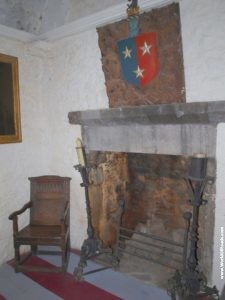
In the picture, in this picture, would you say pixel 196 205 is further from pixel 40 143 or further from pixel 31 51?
pixel 31 51

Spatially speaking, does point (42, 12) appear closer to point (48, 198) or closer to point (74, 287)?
point (48, 198)

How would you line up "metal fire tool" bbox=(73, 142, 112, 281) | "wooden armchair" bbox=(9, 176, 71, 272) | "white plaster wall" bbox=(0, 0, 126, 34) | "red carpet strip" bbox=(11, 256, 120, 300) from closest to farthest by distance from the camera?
1. "red carpet strip" bbox=(11, 256, 120, 300)
2. "metal fire tool" bbox=(73, 142, 112, 281)
3. "white plaster wall" bbox=(0, 0, 126, 34)
4. "wooden armchair" bbox=(9, 176, 71, 272)

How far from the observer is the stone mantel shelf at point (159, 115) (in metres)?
1.83

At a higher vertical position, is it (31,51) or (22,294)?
(31,51)

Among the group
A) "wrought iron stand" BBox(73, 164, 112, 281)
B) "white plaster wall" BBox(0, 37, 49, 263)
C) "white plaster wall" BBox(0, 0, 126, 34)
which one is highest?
"white plaster wall" BBox(0, 0, 126, 34)

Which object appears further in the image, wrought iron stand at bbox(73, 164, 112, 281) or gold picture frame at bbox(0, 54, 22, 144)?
gold picture frame at bbox(0, 54, 22, 144)

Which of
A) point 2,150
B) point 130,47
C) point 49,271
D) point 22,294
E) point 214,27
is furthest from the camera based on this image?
point 2,150

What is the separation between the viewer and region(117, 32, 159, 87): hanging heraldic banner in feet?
6.67

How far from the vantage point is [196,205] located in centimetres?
189


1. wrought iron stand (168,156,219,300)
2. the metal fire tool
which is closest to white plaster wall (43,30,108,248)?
the metal fire tool

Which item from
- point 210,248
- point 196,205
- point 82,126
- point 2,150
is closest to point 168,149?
point 196,205

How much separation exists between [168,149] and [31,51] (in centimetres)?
190

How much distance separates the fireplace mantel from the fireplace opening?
33 centimetres

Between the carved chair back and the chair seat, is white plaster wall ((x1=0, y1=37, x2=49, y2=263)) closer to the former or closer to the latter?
the carved chair back
